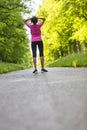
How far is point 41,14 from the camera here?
54.8 meters

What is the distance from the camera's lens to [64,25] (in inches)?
1705

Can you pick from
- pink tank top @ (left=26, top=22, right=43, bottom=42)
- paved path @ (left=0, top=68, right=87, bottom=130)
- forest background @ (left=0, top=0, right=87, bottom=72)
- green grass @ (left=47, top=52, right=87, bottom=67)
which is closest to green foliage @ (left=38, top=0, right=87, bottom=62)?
forest background @ (left=0, top=0, right=87, bottom=72)

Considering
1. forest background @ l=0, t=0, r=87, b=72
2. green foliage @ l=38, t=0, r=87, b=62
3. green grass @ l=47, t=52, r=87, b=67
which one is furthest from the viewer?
forest background @ l=0, t=0, r=87, b=72

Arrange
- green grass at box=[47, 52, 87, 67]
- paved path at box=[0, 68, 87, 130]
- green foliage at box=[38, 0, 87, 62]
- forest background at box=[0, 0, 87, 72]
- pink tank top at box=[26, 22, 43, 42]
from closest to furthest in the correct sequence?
paved path at box=[0, 68, 87, 130] < pink tank top at box=[26, 22, 43, 42] < green grass at box=[47, 52, 87, 67] < green foliage at box=[38, 0, 87, 62] < forest background at box=[0, 0, 87, 72]

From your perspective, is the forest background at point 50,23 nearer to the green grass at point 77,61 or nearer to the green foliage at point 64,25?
the green foliage at point 64,25

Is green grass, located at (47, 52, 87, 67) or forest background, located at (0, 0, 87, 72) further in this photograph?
forest background, located at (0, 0, 87, 72)

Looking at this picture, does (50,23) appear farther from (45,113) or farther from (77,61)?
(45,113)

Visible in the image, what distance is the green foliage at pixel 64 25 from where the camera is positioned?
24703mm

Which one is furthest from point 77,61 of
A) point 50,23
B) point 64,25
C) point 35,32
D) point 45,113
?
point 50,23

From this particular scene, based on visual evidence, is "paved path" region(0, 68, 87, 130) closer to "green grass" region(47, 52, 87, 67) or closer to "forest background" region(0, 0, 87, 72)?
"green grass" region(47, 52, 87, 67)

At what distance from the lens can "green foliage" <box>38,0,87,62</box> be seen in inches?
973

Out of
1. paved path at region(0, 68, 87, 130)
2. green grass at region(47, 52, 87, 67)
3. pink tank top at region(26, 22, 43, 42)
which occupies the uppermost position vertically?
pink tank top at region(26, 22, 43, 42)

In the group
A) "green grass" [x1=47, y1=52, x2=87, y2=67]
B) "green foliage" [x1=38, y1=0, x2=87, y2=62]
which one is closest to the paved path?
"green grass" [x1=47, y1=52, x2=87, y2=67]

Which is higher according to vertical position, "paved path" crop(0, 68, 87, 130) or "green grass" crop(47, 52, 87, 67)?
"paved path" crop(0, 68, 87, 130)
